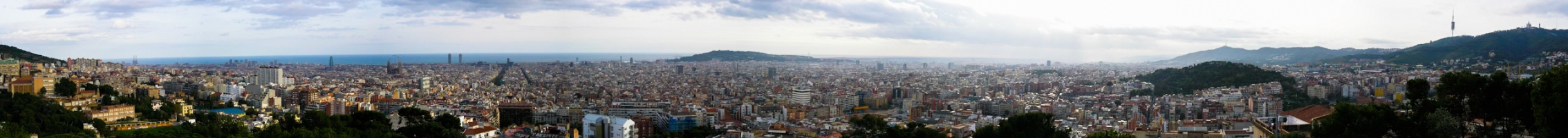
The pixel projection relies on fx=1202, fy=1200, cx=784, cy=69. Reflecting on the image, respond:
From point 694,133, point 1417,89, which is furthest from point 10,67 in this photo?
point 1417,89

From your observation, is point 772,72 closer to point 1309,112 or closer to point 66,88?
point 66,88

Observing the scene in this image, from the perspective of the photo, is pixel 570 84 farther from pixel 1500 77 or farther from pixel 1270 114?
pixel 1500 77

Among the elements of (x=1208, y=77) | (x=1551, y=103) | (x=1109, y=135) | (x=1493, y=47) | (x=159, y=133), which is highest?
(x=1493, y=47)

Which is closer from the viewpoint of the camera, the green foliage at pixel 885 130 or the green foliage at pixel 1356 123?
the green foliage at pixel 1356 123

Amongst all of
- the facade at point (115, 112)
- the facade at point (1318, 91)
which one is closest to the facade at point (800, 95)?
the facade at point (1318, 91)

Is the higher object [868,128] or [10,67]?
[10,67]

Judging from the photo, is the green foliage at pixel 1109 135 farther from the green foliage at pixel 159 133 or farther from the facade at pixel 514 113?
the green foliage at pixel 159 133
